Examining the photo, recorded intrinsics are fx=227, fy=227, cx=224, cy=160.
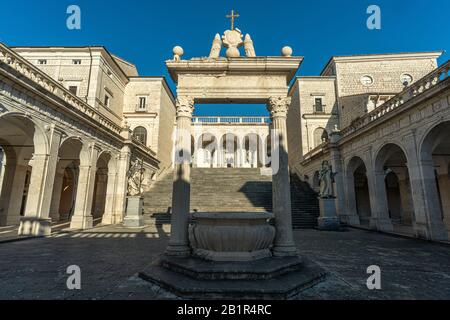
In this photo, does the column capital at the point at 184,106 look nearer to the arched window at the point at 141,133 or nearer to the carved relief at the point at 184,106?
the carved relief at the point at 184,106

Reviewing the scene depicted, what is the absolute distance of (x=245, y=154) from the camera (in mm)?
34469

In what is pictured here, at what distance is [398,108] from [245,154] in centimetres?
2423

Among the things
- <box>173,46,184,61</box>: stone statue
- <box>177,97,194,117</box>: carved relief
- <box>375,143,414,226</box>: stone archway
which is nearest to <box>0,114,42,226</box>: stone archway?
<box>173,46,184,61</box>: stone statue

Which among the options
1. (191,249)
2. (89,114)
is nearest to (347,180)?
(191,249)

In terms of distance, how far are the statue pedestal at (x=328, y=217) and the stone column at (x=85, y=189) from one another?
546 inches

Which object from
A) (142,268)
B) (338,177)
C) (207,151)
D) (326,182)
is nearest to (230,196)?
(326,182)

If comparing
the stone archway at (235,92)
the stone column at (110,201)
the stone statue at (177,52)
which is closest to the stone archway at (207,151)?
the stone column at (110,201)

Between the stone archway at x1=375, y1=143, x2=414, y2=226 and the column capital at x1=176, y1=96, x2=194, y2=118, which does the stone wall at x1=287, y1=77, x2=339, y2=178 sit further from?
the column capital at x1=176, y1=96, x2=194, y2=118

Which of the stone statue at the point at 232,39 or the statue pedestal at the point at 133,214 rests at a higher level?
the stone statue at the point at 232,39

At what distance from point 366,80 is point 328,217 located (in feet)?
59.2

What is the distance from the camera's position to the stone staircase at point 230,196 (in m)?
15.4

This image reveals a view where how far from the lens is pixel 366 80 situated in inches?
943

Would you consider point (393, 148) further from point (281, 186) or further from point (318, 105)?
point (318, 105)
